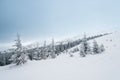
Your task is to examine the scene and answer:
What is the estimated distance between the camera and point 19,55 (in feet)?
70.2

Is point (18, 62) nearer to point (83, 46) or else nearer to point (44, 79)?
point (44, 79)

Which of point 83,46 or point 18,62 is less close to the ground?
point 83,46

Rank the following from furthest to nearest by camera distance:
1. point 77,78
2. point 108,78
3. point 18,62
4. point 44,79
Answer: point 18,62
point 44,79
point 77,78
point 108,78

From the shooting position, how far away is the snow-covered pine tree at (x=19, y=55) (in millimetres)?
20469

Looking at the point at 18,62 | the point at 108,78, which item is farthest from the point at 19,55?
the point at 108,78

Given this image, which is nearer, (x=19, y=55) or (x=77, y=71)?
(x=77, y=71)

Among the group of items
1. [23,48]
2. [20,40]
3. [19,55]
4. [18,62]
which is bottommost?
[18,62]

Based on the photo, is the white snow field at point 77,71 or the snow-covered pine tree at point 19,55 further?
the snow-covered pine tree at point 19,55

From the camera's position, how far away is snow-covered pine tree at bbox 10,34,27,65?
20469mm

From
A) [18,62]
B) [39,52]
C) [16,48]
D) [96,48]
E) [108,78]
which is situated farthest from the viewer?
[39,52]

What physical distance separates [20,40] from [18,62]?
4.69 meters

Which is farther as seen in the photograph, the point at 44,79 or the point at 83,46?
the point at 83,46

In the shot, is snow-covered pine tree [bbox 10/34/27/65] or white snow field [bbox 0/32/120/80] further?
snow-covered pine tree [bbox 10/34/27/65]

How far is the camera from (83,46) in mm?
29906
